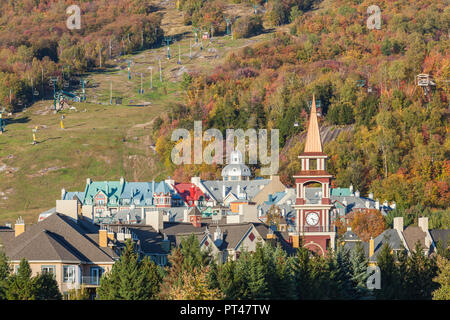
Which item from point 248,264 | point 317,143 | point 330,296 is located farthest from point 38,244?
point 317,143

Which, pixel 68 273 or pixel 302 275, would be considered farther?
pixel 302 275

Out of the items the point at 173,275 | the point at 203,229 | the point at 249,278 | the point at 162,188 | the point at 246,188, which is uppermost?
the point at 246,188

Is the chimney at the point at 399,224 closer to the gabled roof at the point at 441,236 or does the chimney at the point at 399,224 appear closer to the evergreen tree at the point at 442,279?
the gabled roof at the point at 441,236

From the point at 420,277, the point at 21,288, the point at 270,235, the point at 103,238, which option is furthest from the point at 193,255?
the point at 420,277

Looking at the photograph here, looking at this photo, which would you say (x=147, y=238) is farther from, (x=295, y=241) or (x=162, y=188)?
(x=162, y=188)

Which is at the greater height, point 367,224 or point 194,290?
point 367,224

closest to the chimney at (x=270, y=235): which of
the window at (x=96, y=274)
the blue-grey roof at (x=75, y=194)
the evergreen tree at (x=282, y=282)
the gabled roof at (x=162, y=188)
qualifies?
the evergreen tree at (x=282, y=282)

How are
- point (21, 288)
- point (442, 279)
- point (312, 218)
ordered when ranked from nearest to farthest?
point (21, 288) → point (442, 279) → point (312, 218)
